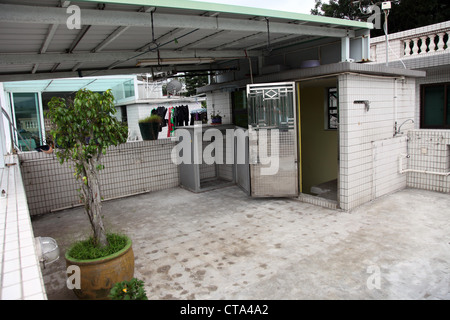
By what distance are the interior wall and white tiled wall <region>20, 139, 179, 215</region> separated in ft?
12.1

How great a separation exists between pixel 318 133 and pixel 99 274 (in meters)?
7.14

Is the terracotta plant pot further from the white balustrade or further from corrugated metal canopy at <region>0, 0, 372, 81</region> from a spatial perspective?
A: the white balustrade

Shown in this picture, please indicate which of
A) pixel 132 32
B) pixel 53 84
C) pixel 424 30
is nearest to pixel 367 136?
pixel 424 30

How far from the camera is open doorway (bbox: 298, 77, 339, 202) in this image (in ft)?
28.1

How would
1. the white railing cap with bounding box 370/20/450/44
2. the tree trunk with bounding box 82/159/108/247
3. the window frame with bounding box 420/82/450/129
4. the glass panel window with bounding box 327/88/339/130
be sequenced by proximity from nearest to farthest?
1. the tree trunk with bounding box 82/159/108/247
2. the white railing cap with bounding box 370/20/450/44
3. the window frame with bounding box 420/82/450/129
4. the glass panel window with bounding box 327/88/339/130

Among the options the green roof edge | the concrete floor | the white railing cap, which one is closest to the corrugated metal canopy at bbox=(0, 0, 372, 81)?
the green roof edge

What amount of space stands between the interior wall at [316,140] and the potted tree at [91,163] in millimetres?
6436

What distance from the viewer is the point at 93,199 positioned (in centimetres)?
340

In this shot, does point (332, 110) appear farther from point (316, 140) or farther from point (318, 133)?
point (316, 140)

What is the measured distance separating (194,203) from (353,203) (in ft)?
10.2

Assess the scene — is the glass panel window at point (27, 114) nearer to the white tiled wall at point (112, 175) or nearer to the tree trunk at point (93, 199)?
the white tiled wall at point (112, 175)

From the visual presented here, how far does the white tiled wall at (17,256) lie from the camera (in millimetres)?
1832

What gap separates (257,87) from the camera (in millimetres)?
6312
